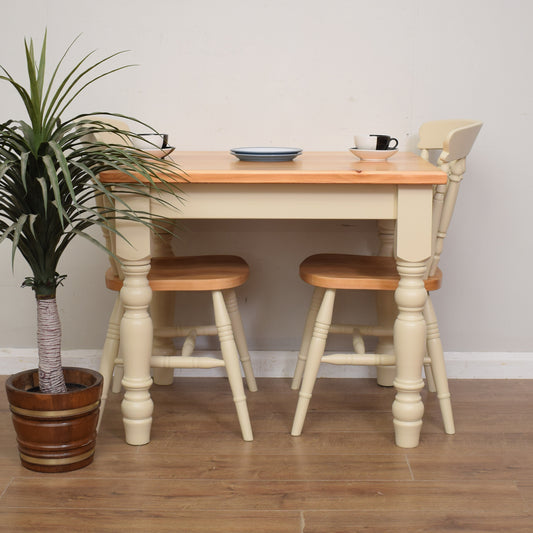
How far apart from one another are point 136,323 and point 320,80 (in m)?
1.09

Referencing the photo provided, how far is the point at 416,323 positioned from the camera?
6.93 ft

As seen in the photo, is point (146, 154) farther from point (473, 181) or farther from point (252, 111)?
point (473, 181)

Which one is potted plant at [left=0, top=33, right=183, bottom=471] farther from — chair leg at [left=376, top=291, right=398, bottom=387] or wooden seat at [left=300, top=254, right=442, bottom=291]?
chair leg at [left=376, top=291, right=398, bottom=387]

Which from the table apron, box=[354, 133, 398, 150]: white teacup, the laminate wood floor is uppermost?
box=[354, 133, 398, 150]: white teacup

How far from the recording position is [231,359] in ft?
7.22

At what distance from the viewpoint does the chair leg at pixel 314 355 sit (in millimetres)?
2229

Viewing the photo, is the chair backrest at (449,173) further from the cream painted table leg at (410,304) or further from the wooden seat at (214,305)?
the wooden seat at (214,305)

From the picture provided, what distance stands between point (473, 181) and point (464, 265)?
30 centimetres

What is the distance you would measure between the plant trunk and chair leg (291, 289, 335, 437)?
2.24 ft

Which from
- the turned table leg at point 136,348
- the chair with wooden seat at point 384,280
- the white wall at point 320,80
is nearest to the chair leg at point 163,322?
the white wall at point 320,80

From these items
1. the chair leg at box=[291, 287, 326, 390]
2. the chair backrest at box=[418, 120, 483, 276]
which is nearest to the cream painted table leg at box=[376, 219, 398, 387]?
the chair leg at box=[291, 287, 326, 390]

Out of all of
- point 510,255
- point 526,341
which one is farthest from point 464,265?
point 526,341

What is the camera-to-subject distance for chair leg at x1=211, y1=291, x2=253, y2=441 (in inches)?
86.7

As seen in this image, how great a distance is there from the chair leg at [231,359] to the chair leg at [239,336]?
0.29 m
